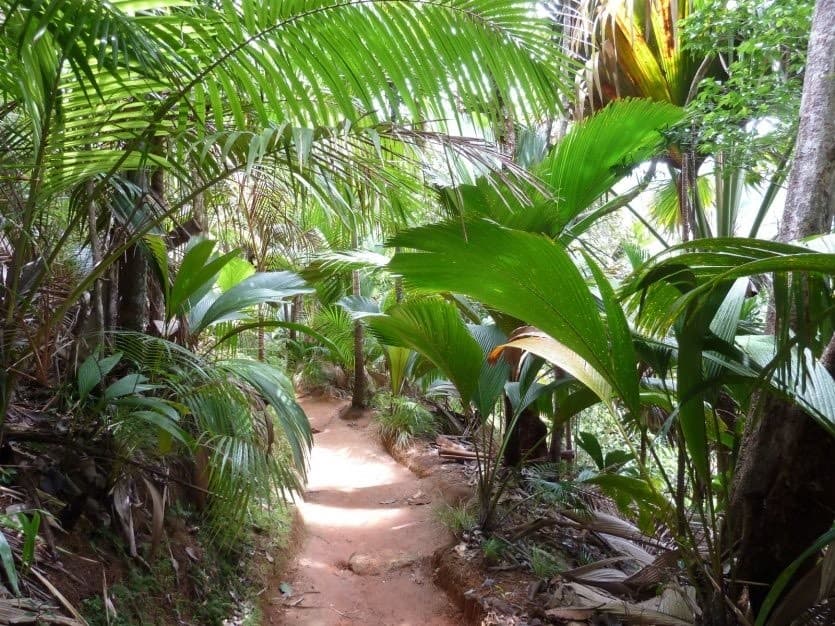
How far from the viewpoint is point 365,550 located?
3.50 metres

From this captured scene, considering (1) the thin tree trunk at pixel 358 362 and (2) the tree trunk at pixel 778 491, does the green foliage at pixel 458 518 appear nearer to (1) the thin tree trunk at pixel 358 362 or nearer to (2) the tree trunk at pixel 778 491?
(2) the tree trunk at pixel 778 491

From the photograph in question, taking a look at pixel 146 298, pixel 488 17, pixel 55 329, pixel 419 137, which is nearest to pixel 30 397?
pixel 55 329

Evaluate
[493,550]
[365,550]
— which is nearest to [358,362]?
[365,550]

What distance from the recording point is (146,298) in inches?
107

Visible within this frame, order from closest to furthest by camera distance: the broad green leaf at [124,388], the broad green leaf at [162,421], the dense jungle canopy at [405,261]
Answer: the dense jungle canopy at [405,261] < the broad green leaf at [162,421] < the broad green leaf at [124,388]

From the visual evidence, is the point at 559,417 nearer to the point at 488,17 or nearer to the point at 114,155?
the point at 488,17

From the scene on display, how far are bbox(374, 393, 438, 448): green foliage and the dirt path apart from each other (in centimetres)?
22

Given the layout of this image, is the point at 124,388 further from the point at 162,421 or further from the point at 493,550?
the point at 493,550

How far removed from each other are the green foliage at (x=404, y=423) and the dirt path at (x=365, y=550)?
22cm

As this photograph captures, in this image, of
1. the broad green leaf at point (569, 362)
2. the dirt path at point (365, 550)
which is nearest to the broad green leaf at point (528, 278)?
the broad green leaf at point (569, 362)

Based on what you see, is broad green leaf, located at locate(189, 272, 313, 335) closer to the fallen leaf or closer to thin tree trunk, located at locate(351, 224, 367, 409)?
the fallen leaf

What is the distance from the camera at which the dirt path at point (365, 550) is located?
9.17 feet

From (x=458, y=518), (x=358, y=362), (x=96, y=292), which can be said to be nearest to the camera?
(x=96, y=292)

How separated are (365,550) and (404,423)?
2.15m
